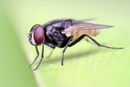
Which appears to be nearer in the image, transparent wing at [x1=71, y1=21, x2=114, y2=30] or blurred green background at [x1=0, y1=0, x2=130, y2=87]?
blurred green background at [x1=0, y1=0, x2=130, y2=87]

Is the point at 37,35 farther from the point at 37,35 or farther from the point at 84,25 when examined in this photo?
the point at 84,25

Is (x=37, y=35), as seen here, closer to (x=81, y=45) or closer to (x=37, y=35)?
(x=37, y=35)

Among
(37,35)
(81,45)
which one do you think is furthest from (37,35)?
(81,45)

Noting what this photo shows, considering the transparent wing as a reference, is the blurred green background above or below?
below

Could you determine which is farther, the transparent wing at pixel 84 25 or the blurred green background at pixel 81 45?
the transparent wing at pixel 84 25
